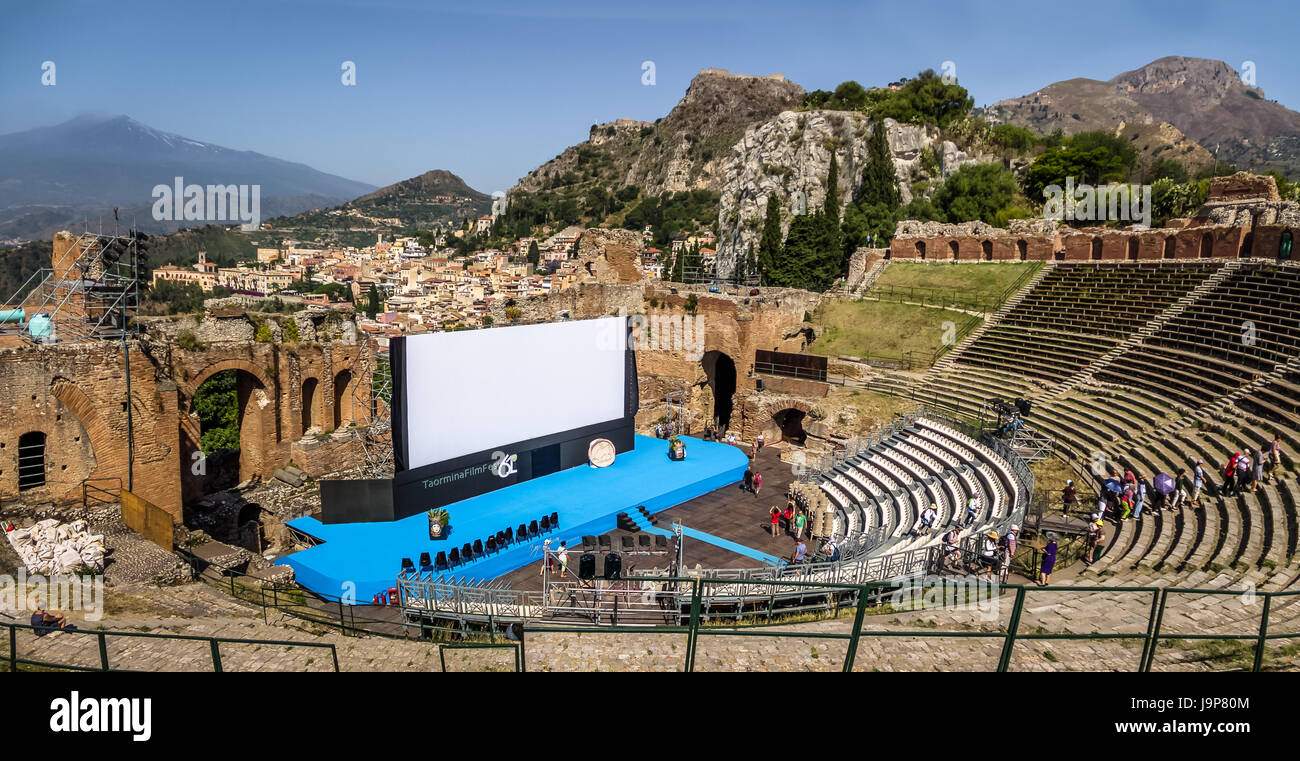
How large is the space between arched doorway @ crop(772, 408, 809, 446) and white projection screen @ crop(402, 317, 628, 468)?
271 inches

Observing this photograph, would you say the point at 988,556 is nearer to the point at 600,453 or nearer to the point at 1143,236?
the point at 600,453

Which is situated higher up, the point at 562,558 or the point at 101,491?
the point at 101,491

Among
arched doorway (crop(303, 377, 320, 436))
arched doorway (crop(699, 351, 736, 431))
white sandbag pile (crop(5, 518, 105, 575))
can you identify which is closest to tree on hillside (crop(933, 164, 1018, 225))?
arched doorway (crop(699, 351, 736, 431))

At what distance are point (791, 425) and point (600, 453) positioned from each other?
902 centimetres

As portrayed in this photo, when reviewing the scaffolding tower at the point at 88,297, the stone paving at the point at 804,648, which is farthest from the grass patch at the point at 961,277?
the scaffolding tower at the point at 88,297

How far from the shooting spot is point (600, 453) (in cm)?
2498

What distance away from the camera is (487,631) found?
556 inches

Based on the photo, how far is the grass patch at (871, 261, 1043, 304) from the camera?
34906 millimetres

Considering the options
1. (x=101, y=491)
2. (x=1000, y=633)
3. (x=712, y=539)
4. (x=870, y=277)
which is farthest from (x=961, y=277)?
(x=101, y=491)

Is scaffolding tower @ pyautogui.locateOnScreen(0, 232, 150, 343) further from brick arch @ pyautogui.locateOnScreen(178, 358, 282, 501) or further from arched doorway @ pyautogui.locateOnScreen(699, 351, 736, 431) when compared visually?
arched doorway @ pyautogui.locateOnScreen(699, 351, 736, 431)

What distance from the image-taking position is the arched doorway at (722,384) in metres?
32.5

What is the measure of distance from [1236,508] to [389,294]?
103m

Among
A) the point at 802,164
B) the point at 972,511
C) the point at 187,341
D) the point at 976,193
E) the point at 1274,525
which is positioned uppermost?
the point at 802,164

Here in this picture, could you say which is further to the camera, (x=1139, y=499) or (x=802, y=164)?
(x=802, y=164)
